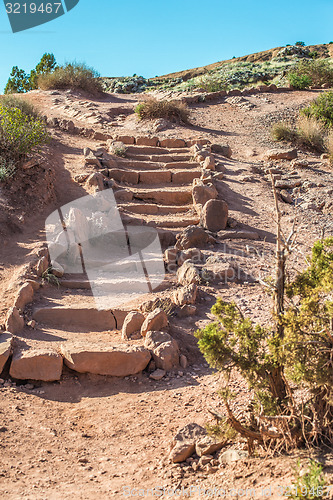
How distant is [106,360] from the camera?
4273 mm

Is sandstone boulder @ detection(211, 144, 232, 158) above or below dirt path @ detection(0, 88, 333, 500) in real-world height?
above

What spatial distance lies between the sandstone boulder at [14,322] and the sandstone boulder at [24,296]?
237mm

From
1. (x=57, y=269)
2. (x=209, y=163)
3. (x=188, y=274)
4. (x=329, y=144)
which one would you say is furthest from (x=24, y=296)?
(x=329, y=144)

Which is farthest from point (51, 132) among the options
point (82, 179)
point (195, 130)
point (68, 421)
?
point (68, 421)

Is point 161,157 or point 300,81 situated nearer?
point 161,157

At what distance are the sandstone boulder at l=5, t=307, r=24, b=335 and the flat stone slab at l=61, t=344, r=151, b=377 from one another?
2.51 ft

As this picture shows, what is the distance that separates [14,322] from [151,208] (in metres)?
3.84

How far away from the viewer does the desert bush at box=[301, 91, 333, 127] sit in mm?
12439

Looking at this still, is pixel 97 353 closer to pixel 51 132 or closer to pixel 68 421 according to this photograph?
pixel 68 421

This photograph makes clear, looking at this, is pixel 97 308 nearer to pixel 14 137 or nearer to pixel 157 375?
pixel 157 375

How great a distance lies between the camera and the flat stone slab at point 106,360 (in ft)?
14.0

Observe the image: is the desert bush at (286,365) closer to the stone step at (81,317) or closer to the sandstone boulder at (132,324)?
the sandstone boulder at (132,324)

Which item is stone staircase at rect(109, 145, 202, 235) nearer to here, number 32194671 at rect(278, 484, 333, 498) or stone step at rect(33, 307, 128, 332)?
stone step at rect(33, 307, 128, 332)

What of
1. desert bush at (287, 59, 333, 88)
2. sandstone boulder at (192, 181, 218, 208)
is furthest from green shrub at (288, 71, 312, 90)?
sandstone boulder at (192, 181, 218, 208)
